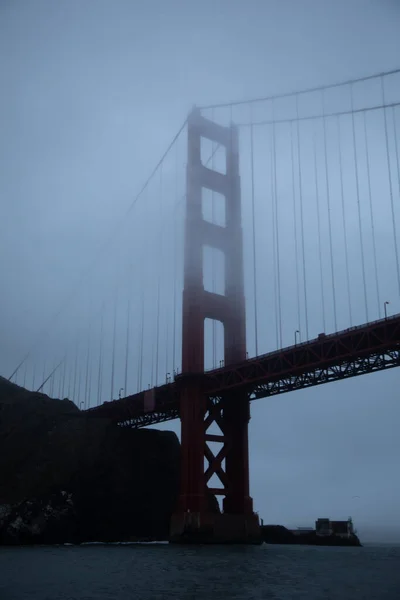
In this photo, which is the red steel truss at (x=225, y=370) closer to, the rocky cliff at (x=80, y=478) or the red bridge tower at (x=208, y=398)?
the red bridge tower at (x=208, y=398)

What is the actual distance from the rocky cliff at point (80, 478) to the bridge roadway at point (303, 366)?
9.09m

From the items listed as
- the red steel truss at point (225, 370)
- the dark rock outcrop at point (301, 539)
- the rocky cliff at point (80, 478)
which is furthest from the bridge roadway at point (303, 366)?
the dark rock outcrop at point (301, 539)

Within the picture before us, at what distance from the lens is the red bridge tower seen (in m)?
57.2

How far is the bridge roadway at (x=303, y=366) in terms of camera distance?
Answer: 154ft

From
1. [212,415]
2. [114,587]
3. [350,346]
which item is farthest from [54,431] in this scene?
[114,587]

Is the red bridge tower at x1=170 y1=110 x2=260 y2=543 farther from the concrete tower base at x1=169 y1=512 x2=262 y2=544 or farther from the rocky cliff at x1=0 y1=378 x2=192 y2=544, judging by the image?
the rocky cliff at x1=0 y1=378 x2=192 y2=544

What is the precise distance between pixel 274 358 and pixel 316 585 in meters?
26.2

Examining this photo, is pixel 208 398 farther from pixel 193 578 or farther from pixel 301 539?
pixel 193 578

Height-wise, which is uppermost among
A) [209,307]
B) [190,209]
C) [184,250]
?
[190,209]

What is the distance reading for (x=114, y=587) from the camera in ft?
90.9

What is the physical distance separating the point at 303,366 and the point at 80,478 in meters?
30.1

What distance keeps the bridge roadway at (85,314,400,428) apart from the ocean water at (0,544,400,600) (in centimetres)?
1259

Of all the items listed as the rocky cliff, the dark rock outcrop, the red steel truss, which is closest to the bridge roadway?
the red steel truss

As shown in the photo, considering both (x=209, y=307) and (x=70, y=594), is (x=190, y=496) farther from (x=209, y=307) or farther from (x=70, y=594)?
(x=70, y=594)
